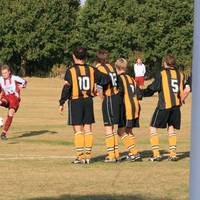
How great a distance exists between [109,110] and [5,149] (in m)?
3.27

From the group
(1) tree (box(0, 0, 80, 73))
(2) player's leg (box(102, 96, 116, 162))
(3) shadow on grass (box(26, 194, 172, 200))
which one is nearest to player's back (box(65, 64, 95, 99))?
(2) player's leg (box(102, 96, 116, 162))

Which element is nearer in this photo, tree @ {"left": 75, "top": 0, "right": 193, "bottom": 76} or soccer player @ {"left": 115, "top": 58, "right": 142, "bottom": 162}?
soccer player @ {"left": 115, "top": 58, "right": 142, "bottom": 162}

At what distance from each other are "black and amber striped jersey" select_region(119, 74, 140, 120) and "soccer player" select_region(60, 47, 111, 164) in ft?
1.80

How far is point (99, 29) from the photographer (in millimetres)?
64125

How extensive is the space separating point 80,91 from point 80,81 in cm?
18

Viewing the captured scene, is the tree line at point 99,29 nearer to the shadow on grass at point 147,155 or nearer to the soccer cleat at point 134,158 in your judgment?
the shadow on grass at point 147,155

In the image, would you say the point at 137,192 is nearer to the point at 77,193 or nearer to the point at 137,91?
the point at 77,193

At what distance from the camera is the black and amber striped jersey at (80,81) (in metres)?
11.6

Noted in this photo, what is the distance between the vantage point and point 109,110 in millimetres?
12188

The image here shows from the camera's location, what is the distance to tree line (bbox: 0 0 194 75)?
62.9m

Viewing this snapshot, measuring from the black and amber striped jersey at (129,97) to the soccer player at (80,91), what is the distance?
0.55 m

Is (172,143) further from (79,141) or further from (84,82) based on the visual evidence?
(84,82)

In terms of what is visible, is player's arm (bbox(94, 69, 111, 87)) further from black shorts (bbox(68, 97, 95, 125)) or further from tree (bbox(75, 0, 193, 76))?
tree (bbox(75, 0, 193, 76))

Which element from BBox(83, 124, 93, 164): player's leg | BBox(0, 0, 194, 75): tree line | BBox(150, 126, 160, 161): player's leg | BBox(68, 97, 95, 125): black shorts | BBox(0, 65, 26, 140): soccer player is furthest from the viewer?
BBox(0, 0, 194, 75): tree line
